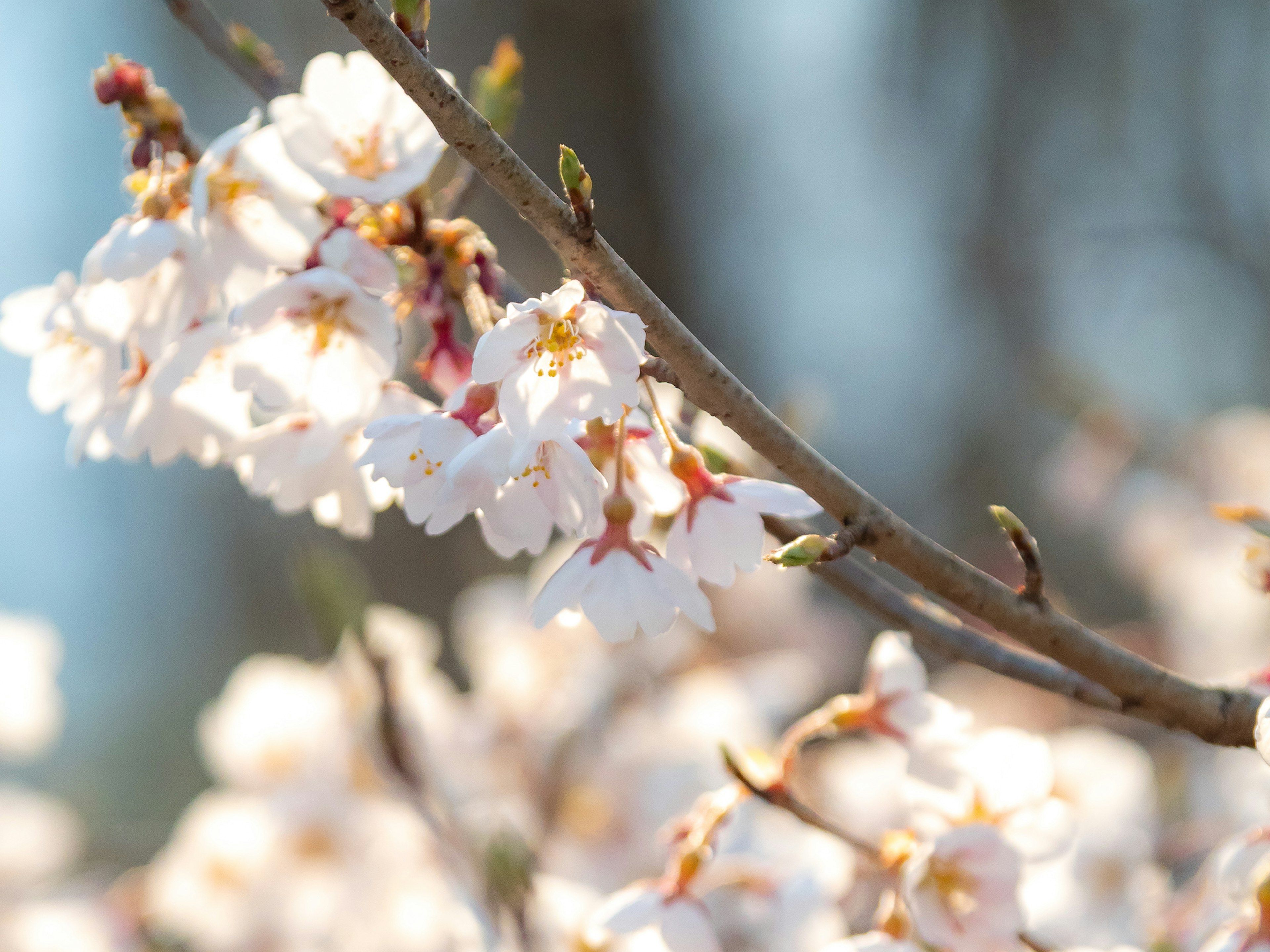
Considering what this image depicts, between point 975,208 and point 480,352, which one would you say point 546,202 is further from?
point 975,208

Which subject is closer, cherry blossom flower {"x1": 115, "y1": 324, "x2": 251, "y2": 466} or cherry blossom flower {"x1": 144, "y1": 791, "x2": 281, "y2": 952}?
cherry blossom flower {"x1": 115, "y1": 324, "x2": 251, "y2": 466}

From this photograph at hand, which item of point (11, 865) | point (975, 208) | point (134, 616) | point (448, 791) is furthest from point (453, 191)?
point (134, 616)

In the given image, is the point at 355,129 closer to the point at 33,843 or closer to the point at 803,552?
the point at 803,552

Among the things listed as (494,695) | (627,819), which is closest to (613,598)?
(627,819)

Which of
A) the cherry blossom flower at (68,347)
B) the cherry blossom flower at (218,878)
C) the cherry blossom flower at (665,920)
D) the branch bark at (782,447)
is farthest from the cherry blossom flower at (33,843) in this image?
the branch bark at (782,447)

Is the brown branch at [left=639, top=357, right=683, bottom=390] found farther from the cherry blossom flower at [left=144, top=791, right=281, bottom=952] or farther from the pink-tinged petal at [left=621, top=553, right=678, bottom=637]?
the cherry blossom flower at [left=144, top=791, right=281, bottom=952]

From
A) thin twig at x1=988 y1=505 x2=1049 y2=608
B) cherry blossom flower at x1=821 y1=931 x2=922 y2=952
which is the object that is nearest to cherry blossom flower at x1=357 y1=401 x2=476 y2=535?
thin twig at x1=988 y1=505 x2=1049 y2=608

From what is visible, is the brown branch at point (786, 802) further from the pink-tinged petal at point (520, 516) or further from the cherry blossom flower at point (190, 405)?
the cherry blossom flower at point (190, 405)
